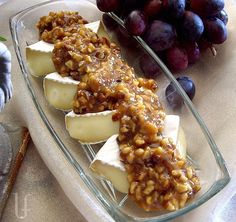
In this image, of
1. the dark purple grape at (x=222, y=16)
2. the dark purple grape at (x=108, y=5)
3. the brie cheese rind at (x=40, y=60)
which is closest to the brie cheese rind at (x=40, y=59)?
the brie cheese rind at (x=40, y=60)

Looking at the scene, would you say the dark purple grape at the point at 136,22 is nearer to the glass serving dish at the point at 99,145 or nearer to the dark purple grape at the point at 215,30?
the glass serving dish at the point at 99,145

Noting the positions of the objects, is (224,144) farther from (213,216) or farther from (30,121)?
(30,121)

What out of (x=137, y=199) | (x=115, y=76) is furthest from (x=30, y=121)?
(x=137, y=199)

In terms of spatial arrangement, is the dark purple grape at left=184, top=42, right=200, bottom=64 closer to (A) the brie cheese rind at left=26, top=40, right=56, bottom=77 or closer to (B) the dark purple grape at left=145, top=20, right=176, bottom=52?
(B) the dark purple grape at left=145, top=20, right=176, bottom=52

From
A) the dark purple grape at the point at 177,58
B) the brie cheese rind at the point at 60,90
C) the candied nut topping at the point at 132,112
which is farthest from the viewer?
the dark purple grape at the point at 177,58

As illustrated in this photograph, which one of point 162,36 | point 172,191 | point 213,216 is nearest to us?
point 172,191
